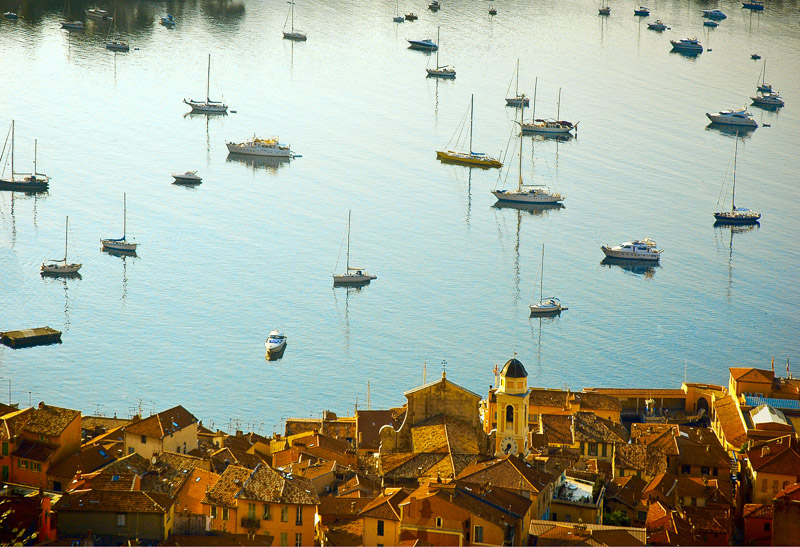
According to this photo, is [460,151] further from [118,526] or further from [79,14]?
[118,526]

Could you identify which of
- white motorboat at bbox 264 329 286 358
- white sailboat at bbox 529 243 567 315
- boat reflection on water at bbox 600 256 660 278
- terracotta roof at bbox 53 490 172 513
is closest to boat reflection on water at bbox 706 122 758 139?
boat reflection on water at bbox 600 256 660 278

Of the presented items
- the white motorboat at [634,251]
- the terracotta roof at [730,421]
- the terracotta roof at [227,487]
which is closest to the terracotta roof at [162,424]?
the terracotta roof at [227,487]

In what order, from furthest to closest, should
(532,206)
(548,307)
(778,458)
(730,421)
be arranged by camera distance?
(532,206)
(548,307)
(730,421)
(778,458)

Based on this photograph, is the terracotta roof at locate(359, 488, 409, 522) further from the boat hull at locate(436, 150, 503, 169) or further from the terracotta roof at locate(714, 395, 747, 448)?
the boat hull at locate(436, 150, 503, 169)

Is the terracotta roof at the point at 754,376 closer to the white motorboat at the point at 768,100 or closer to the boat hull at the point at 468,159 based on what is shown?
the boat hull at the point at 468,159

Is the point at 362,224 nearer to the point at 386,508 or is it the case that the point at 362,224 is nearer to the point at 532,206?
the point at 532,206

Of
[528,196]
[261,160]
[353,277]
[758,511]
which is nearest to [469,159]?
[528,196]
